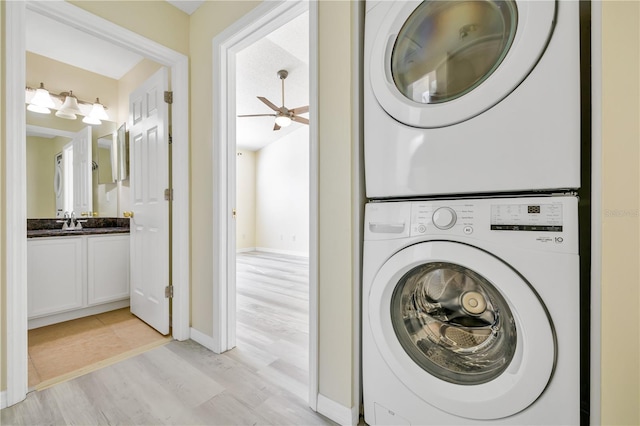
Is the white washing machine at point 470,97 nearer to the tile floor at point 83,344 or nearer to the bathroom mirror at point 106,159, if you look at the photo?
the tile floor at point 83,344

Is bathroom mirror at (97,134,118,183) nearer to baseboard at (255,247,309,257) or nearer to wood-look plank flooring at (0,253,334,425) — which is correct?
wood-look plank flooring at (0,253,334,425)

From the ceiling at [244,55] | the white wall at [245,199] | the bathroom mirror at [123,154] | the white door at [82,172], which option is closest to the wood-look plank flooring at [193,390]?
the bathroom mirror at [123,154]

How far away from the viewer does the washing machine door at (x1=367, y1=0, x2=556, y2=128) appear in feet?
2.60

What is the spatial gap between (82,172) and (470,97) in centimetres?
363

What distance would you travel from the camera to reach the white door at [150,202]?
2.10m

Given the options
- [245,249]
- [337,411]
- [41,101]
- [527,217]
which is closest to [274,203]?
[245,249]

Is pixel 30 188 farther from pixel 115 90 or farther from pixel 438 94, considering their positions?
pixel 438 94

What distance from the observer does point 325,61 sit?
1256 mm

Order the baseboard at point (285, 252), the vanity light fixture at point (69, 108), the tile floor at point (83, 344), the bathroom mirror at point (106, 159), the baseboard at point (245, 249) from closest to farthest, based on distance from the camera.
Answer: the tile floor at point (83, 344) → the vanity light fixture at point (69, 108) → the bathroom mirror at point (106, 159) → the baseboard at point (285, 252) → the baseboard at point (245, 249)

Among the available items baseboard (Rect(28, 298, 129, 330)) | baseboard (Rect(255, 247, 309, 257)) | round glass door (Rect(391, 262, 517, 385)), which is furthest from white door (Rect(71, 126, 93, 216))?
baseboard (Rect(255, 247, 309, 257))

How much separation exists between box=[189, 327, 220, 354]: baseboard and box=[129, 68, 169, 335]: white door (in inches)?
9.2

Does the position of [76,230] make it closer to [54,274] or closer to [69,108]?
[54,274]

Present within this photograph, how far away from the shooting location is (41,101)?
2627 millimetres

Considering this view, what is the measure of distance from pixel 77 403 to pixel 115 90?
3167 mm
